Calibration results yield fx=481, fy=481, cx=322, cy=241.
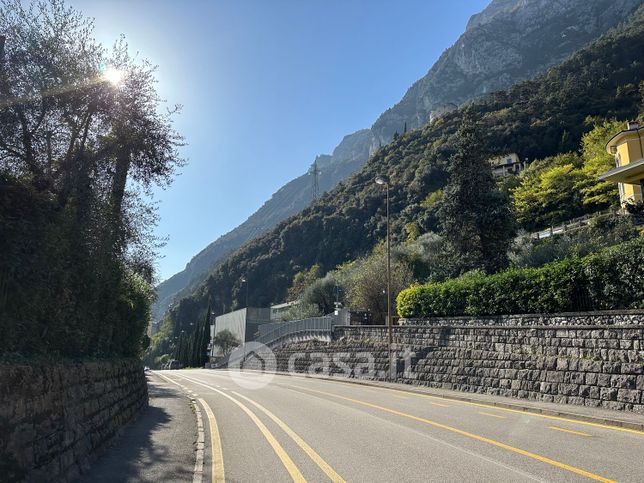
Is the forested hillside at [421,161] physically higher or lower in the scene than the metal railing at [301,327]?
higher

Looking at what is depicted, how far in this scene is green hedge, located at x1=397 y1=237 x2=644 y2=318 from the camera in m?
15.3

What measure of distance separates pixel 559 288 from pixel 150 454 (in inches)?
604

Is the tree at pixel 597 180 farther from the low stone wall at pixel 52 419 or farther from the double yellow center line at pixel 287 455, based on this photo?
the low stone wall at pixel 52 419

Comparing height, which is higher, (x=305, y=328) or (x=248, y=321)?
(x=248, y=321)

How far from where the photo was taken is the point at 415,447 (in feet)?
27.1

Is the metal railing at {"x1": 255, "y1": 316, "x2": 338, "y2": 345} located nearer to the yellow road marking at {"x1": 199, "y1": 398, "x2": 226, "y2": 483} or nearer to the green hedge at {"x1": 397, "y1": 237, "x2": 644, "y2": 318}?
the green hedge at {"x1": 397, "y1": 237, "x2": 644, "y2": 318}

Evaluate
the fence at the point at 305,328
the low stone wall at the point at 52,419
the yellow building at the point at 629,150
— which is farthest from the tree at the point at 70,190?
the yellow building at the point at 629,150

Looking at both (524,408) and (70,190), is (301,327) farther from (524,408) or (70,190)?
(70,190)

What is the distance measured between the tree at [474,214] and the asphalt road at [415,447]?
20.0m

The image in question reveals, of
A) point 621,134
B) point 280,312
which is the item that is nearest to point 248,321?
point 280,312

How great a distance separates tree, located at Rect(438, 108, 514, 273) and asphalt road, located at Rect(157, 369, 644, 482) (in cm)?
2001

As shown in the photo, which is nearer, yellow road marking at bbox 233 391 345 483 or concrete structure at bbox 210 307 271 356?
yellow road marking at bbox 233 391 345 483

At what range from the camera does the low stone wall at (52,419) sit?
16.2 ft

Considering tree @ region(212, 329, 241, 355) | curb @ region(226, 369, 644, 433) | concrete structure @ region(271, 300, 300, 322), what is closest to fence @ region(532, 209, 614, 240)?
curb @ region(226, 369, 644, 433)
